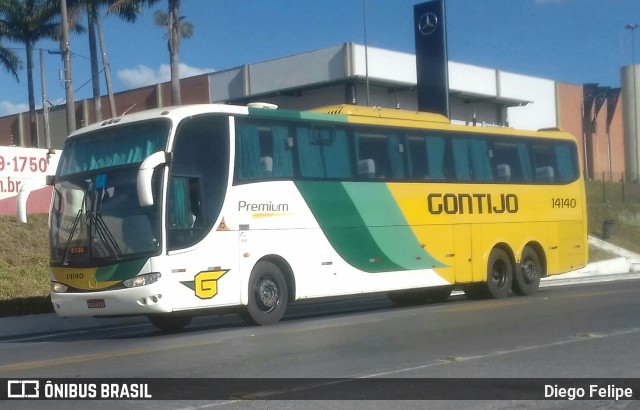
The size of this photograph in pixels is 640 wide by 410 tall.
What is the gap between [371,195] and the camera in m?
19.0

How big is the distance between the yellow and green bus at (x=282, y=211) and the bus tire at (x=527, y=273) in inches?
1.9

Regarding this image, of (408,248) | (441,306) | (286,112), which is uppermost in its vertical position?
(286,112)

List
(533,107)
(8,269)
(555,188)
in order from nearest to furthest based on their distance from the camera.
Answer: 1. (555,188)
2. (8,269)
3. (533,107)

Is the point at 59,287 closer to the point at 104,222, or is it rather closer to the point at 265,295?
the point at 104,222

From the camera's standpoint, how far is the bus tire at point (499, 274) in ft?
71.4

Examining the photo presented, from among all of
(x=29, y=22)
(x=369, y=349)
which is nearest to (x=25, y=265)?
(x=369, y=349)

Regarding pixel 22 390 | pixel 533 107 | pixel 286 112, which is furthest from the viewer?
pixel 533 107

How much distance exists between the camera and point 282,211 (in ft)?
56.2

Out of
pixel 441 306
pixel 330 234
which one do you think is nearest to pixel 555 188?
pixel 441 306

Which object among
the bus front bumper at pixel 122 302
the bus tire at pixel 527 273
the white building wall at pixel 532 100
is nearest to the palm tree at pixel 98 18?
the white building wall at pixel 532 100

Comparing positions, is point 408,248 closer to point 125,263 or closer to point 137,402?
point 125,263

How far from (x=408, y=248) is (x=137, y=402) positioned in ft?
36.7

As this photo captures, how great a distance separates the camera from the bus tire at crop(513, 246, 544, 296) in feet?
73.6

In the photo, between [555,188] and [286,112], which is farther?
[555,188]
